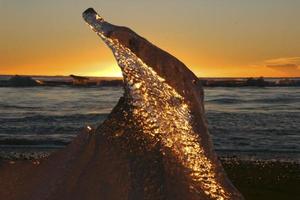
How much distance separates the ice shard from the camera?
3084mm

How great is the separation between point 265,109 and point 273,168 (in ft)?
63.3

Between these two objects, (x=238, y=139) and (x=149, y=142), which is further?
Answer: (x=238, y=139)

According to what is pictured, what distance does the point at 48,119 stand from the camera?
81.1 ft

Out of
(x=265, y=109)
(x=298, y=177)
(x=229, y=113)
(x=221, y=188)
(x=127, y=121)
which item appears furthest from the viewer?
(x=265, y=109)

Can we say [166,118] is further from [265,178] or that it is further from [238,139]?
[238,139]

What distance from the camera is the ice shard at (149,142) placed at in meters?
3.08

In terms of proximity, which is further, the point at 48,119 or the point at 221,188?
the point at 48,119

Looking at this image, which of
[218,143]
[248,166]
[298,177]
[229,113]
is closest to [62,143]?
[218,143]

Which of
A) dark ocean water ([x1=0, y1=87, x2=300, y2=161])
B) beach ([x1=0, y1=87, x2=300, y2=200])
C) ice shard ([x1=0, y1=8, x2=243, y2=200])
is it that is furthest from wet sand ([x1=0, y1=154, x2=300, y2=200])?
ice shard ([x1=0, y1=8, x2=243, y2=200])

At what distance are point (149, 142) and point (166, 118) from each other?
20cm

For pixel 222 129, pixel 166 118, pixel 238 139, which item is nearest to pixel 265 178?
pixel 238 139

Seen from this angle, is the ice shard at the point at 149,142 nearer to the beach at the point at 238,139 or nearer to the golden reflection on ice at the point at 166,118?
the golden reflection on ice at the point at 166,118

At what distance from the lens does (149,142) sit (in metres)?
3.22

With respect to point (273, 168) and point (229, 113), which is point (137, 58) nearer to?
point (273, 168)
